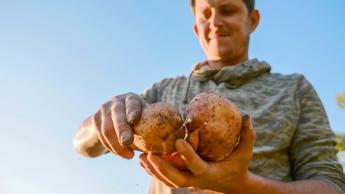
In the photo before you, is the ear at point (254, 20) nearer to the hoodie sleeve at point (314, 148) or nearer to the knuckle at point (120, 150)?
the hoodie sleeve at point (314, 148)

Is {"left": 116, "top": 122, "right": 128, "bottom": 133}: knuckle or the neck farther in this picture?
the neck

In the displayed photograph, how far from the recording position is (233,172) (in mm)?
1263

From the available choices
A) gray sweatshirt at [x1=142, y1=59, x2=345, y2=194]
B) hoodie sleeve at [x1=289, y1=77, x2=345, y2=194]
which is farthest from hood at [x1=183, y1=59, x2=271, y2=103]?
hoodie sleeve at [x1=289, y1=77, x2=345, y2=194]

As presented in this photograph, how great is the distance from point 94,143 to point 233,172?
1.85 feet

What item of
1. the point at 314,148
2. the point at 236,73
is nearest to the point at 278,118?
the point at 314,148

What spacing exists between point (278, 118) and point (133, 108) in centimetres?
68

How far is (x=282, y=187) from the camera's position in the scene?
142 cm

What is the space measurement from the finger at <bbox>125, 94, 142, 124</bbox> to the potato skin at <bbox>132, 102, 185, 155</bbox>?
0.06 feet

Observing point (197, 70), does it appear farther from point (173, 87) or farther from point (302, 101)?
point (302, 101)

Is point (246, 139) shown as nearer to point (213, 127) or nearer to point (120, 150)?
point (213, 127)

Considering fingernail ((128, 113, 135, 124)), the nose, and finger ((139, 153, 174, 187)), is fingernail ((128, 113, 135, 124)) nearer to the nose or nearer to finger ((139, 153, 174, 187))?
finger ((139, 153, 174, 187))

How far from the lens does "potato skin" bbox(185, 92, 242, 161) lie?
1.26 meters

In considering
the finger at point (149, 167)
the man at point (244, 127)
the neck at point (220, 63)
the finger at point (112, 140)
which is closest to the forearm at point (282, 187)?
the man at point (244, 127)

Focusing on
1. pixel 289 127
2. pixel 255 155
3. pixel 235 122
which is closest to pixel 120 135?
pixel 235 122
